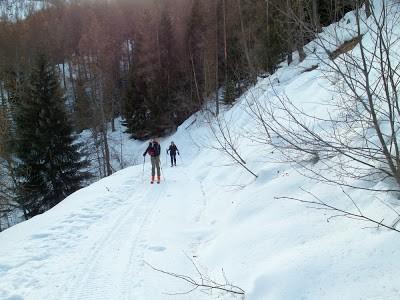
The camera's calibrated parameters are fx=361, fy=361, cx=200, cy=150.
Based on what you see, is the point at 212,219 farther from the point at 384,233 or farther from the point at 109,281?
the point at 384,233

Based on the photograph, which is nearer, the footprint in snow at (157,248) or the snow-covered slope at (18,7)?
the footprint in snow at (157,248)

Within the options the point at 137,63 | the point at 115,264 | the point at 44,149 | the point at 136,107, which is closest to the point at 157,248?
the point at 115,264

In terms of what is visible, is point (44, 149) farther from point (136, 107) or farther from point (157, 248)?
point (157, 248)

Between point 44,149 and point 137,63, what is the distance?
59.0 ft

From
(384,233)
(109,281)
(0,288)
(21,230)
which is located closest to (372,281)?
(384,233)

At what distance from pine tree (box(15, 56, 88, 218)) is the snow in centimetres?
1292

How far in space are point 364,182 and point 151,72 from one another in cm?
3314

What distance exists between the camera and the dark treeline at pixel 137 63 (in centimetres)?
2419

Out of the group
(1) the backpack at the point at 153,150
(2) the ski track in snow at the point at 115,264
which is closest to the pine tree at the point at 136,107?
(1) the backpack at the point at 153,150

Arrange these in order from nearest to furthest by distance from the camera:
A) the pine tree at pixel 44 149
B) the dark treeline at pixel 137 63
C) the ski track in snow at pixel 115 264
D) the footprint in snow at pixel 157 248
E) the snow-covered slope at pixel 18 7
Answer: the ski track in snow at pixel 115 264, the footprint in snow at pixel 157 248, the pine tree at pixel 44 149, the dark treeline at pixel 137 63, the snow-covered slope at pixel 18 7

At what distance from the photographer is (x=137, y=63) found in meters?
38.1

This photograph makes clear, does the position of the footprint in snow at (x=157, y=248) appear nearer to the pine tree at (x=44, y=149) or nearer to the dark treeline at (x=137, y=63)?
the dark treeline at (x=137, y=63)

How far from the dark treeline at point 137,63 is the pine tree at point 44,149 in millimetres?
120

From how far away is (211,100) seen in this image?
106 feet
